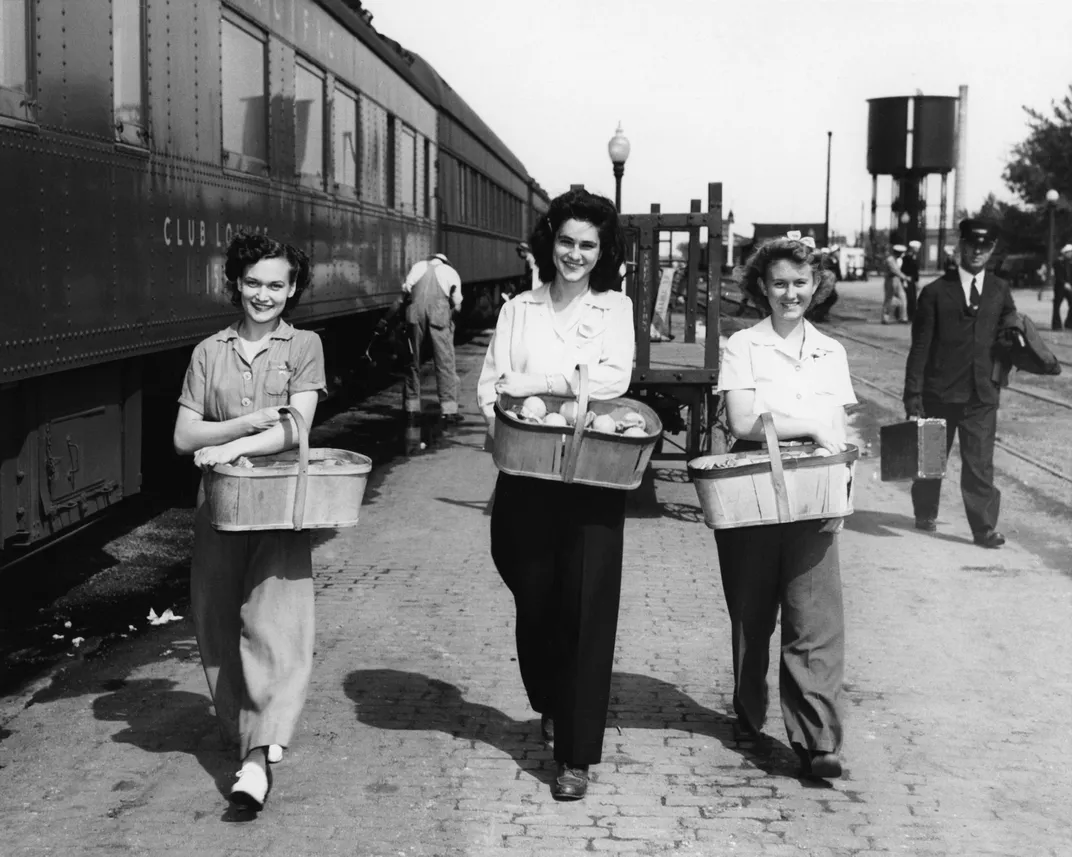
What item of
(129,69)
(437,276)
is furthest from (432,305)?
(129,69)

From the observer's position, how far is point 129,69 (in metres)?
7.48

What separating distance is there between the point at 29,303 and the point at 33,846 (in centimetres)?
258

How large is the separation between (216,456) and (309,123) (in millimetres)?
7591

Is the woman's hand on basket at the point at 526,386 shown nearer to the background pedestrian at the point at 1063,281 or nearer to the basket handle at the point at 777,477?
the basket handle at the point at 777,477

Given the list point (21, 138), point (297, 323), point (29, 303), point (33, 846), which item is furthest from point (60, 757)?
point (297, 323)

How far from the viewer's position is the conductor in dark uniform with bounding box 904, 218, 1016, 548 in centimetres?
909

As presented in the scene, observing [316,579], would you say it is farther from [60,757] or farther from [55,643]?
[60,757]

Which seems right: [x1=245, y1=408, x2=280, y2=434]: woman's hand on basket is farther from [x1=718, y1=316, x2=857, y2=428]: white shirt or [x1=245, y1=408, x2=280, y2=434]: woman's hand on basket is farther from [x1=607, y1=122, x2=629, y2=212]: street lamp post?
[x1=607, y1=122, x2=629, y2=212]: street lamp post

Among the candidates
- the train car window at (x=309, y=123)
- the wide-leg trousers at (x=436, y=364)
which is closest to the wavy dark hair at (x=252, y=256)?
the train car window at (x=309, y=123)

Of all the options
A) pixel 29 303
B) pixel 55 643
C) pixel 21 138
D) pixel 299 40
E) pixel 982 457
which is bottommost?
pixel 55 643

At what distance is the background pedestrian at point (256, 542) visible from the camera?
15.1ft

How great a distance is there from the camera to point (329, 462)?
179 inches

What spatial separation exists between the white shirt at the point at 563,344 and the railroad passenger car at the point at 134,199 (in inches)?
87.4

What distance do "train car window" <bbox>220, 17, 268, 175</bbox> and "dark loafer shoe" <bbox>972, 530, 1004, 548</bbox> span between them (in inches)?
194
